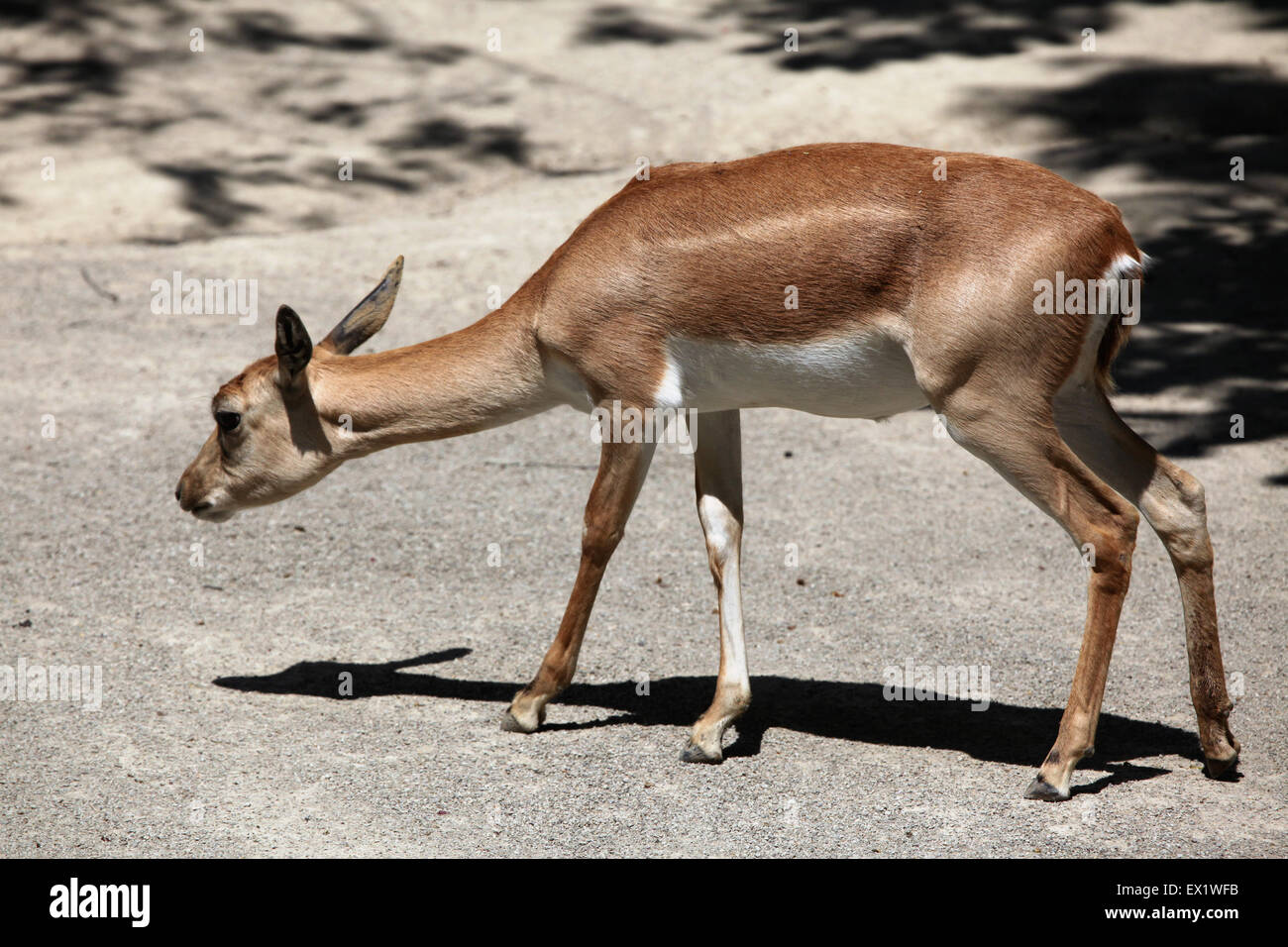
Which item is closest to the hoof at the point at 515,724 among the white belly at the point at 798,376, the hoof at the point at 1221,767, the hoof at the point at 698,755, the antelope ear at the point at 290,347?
the hoof at the point at 698,755

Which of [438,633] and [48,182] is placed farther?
[48,182]

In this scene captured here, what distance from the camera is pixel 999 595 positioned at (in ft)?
21.6

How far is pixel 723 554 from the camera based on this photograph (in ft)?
17.9

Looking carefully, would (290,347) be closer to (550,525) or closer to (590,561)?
(590,561)

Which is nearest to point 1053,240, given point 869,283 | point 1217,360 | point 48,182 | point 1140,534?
point 869,283

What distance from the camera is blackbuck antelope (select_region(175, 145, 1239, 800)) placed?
15.3 feet

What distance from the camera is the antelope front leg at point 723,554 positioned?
518 centimetres

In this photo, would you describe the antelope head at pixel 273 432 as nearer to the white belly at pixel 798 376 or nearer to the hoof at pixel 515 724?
the hoof at pixel 515 724

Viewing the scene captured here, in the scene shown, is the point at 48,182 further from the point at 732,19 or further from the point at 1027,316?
the point at 1027,316

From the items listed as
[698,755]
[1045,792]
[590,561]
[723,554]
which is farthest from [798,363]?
[1045,792]

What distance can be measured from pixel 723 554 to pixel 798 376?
2.78 ft

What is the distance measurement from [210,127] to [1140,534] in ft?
34.0

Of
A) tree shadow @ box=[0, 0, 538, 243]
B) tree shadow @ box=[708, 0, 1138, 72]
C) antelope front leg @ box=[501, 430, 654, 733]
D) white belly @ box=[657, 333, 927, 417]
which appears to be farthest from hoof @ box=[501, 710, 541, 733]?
tree shadow @ box=[708, 0, 1138, 72]

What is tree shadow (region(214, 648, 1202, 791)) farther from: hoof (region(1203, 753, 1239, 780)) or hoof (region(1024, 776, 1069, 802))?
hoof (region(1024, 776, 1069, 802))
